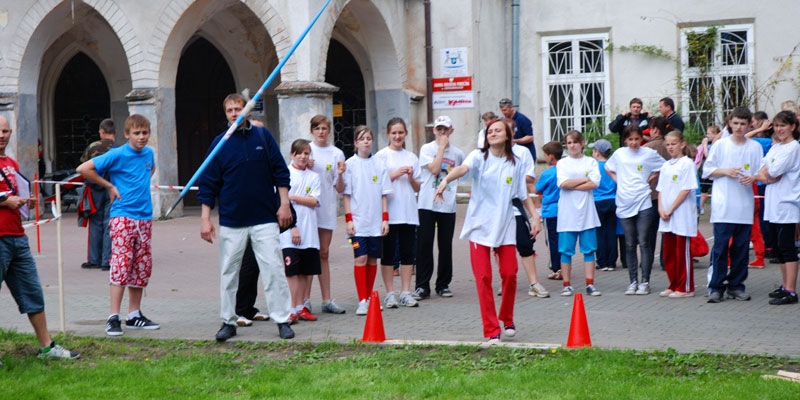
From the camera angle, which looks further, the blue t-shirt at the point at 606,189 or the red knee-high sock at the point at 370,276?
the blue t-shirt at the point at 606,189

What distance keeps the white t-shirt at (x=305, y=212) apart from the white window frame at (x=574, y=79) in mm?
13244

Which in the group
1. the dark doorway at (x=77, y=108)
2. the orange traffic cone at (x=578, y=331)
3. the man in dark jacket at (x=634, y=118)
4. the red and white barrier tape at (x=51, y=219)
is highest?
the dark doorway at (x=77, y=108)

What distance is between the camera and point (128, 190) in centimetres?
896

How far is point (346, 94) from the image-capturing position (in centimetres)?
2408

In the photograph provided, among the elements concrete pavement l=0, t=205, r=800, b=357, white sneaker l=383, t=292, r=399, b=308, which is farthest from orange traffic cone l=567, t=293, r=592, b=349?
white sneaker l=383, t=292, r=399, b=308

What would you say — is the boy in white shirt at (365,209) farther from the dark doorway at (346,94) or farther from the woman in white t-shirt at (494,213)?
the dark doorway at (346,94)

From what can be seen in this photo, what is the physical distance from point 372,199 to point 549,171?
→ 2.80 m

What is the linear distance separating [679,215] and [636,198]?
2.02 ft

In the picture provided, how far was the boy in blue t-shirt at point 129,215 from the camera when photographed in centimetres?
885

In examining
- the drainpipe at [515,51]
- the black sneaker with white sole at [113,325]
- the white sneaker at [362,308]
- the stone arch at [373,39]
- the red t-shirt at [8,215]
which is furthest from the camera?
the drainpipe at [515,51]

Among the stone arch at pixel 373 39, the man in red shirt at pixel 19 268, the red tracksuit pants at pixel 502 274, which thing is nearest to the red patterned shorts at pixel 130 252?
the man in red shirt at pixel 19 268

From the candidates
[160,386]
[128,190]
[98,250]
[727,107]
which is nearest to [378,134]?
[727,107]

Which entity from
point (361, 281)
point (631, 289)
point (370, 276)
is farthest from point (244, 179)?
point (631, 289)

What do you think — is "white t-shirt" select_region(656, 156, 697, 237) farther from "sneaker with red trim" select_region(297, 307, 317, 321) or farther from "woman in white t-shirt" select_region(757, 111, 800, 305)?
"sneaker with red trim" select_region(297, 307, 317, 321)
